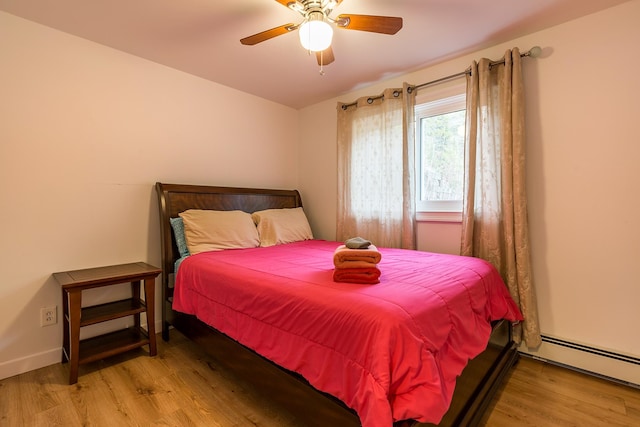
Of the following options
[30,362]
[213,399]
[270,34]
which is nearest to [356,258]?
[213,399]

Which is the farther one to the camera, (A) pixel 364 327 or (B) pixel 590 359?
(B) pixel 590 359

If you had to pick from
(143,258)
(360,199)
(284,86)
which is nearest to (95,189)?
(143,258)

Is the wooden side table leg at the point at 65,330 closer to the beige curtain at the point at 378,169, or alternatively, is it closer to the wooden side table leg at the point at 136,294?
the wooden side table leg at the point at 136,294

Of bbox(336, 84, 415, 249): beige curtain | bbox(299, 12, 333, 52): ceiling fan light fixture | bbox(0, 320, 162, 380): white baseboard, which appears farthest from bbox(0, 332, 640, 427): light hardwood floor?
bbox(299, 12, 333, 52): ceiling fan light fixture

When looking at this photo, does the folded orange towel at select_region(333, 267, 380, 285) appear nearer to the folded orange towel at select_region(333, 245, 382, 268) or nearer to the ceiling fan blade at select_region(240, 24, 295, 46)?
the folded orange towel at select_region(333, 245, 382, 268)

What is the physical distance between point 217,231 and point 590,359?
284 centimetres

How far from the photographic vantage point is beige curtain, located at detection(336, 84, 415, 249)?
8.68 ft

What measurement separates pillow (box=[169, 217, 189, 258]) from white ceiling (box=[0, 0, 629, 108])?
139 cm

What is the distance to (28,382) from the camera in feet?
5.97

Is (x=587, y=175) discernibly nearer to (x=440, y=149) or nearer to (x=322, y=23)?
(x=440, y=149)

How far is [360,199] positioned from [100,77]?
2.45 metres

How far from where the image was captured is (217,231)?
8.14ft

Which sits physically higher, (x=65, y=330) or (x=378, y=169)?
(x=378, y=169)

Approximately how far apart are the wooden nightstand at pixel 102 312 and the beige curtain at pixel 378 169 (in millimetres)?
1908
